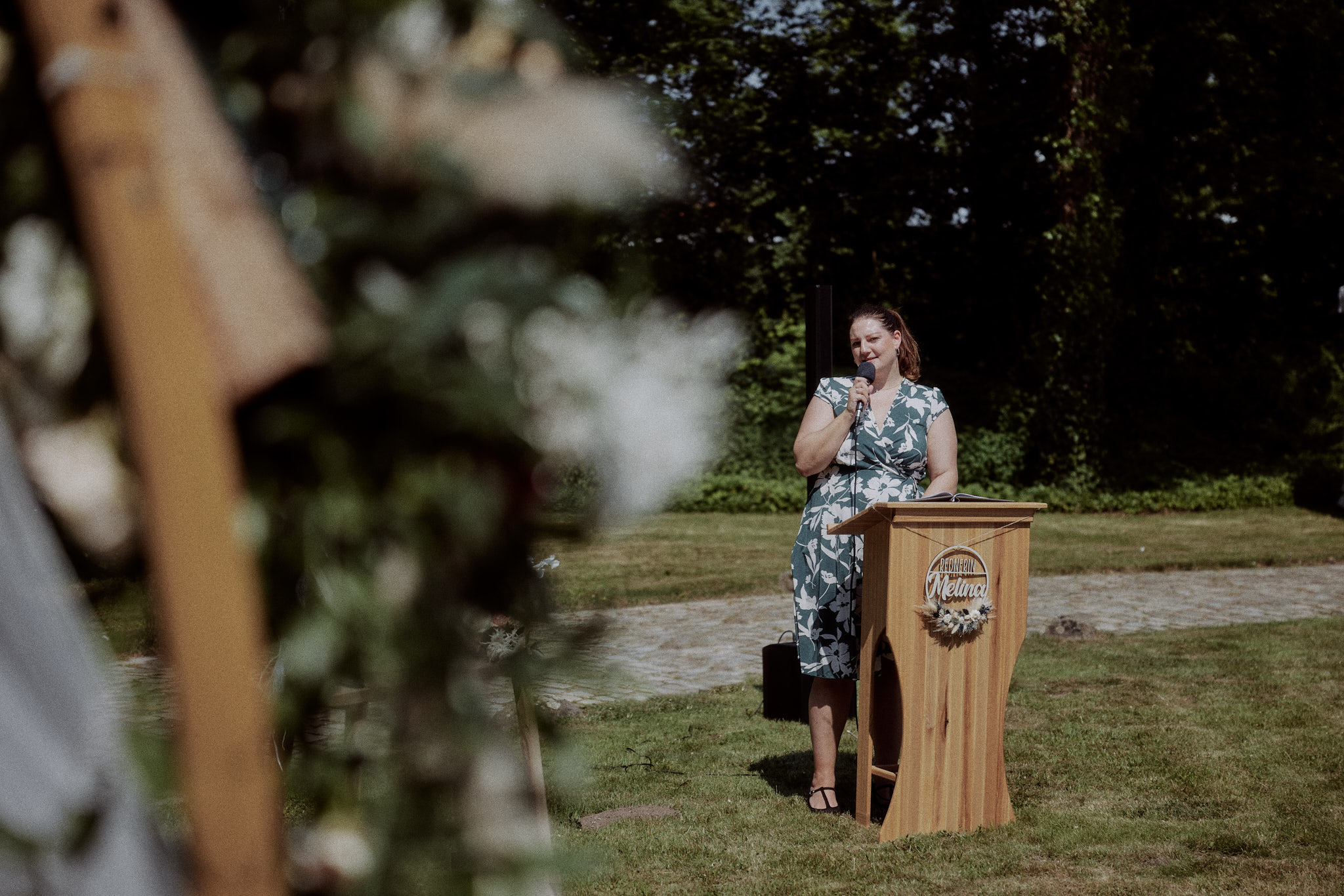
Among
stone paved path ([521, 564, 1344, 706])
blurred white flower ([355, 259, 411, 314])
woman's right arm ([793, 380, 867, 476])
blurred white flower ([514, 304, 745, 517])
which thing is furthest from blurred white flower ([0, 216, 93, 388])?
stone paved path ([521, 564, 1344, 706])

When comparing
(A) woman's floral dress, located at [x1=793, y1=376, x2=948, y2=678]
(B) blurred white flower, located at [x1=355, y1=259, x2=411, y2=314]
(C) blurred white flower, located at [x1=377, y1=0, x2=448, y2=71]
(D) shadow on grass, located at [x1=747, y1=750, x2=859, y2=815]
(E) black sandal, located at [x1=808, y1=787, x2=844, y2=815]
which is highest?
(C) blurred white flower, located at [x1=377, y1=0, x2=448, y2=71]

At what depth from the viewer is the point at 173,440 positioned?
102 centimetres

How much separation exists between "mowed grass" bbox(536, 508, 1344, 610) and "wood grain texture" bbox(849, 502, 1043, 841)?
5.47 m

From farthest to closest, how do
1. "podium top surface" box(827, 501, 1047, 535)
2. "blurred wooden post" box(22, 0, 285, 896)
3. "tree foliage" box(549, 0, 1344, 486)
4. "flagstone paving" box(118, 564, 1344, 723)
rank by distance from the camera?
"tree foliage" box(549, 0, 1344, 486) → "flagstone paving" box(118, 564, 1344, 723) → "podium top surface" box(827, 501, 1047, 535) → "blurred wooden post" box(22, 0, 285, 896)

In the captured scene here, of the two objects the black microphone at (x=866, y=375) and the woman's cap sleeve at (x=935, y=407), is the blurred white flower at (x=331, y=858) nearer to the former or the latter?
the black microphone at (x=866, y=375)

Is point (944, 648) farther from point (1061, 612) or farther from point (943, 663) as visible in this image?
point (1061, 612)

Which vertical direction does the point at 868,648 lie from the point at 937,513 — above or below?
below

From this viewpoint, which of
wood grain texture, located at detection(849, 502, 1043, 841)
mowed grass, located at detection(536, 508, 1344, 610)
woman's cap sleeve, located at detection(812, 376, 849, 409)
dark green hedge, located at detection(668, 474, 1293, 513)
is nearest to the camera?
wood grain texture, located at detection(849, 502, 1043, 841)

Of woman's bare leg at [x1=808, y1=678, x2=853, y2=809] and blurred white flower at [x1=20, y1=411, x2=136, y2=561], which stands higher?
blurred white flower at [x1=20, y1=411, x2=136, y2=561]

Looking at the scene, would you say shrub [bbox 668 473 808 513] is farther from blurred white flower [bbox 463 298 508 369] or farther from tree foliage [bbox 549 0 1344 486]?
blurred white flower [bbox 463 298 508 369]

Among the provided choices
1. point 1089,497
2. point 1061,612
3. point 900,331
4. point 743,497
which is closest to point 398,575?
point 900,331

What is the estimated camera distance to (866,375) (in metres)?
5.11

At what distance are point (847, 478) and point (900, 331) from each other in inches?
27.1

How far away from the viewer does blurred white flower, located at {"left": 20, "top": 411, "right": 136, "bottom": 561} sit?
1.10 m
